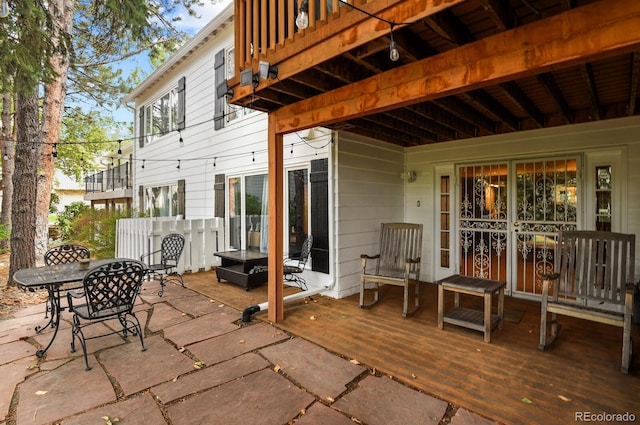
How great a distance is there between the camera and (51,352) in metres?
2.97

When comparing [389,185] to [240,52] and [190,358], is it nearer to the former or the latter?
[240,52]

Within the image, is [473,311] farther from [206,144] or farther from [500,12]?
[206,144]

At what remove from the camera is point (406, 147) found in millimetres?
5758

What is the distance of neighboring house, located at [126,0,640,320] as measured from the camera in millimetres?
2338

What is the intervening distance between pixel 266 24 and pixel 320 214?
263cm

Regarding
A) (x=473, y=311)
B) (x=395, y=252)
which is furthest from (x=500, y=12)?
(x=395, y=252)

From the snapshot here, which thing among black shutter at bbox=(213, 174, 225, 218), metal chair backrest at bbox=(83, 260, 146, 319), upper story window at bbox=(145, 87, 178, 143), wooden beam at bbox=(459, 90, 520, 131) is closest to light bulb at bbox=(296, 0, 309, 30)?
wooden beam at bbox=(459, 90, 520, 131)

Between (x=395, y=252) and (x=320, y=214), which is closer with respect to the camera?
(x=395, y=252)

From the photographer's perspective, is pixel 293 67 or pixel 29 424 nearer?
pixel 29 424

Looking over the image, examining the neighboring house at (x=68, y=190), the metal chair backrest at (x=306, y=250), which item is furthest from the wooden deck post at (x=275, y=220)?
the neighboring house at (x=68, y=190)

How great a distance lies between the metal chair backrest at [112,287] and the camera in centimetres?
279

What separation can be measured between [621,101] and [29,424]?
6203 millimetres

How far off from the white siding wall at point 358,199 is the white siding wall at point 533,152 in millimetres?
450

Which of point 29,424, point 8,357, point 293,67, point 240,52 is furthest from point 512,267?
point 8,357
